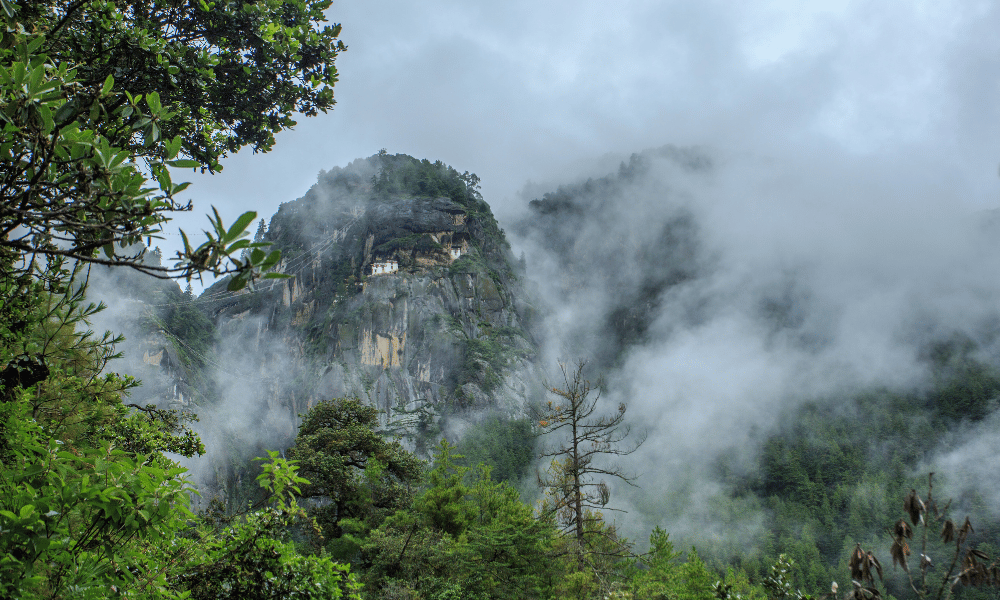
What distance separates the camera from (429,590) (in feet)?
35.2

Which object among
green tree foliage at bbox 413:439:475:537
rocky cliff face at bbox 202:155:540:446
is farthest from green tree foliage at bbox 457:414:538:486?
green tree foliage at bbox 413:439:475:537

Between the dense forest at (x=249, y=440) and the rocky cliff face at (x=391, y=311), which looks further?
the rocky cliff face at (x=391, y=311)

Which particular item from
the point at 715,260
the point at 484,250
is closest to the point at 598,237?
the point at 715,260

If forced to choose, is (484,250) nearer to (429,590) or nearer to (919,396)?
(429,590)

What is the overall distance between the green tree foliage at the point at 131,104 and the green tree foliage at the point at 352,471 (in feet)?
44.4

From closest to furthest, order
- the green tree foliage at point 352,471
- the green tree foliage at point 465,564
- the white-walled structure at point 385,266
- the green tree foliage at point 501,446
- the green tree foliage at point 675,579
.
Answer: the green tree foliage at point 465,564 → the green tree foliage at point 675,579 → the green tree foliage at point 352,471 → the green tree foliage at point 501,446 → the white-walled structure at point 385,266

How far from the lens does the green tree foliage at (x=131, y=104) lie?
191 cm

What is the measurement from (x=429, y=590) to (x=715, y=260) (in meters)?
178

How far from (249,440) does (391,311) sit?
2442cm

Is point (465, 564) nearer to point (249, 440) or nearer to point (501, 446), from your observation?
point (501, 446)

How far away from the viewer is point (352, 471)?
17844mm

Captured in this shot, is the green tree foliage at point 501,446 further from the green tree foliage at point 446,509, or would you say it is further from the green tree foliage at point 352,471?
the green tree foliage at point 446,509

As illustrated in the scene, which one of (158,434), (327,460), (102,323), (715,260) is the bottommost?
(158,434)

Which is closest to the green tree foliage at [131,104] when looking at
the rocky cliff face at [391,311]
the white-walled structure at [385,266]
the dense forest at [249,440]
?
the dense forest at [249,440]
